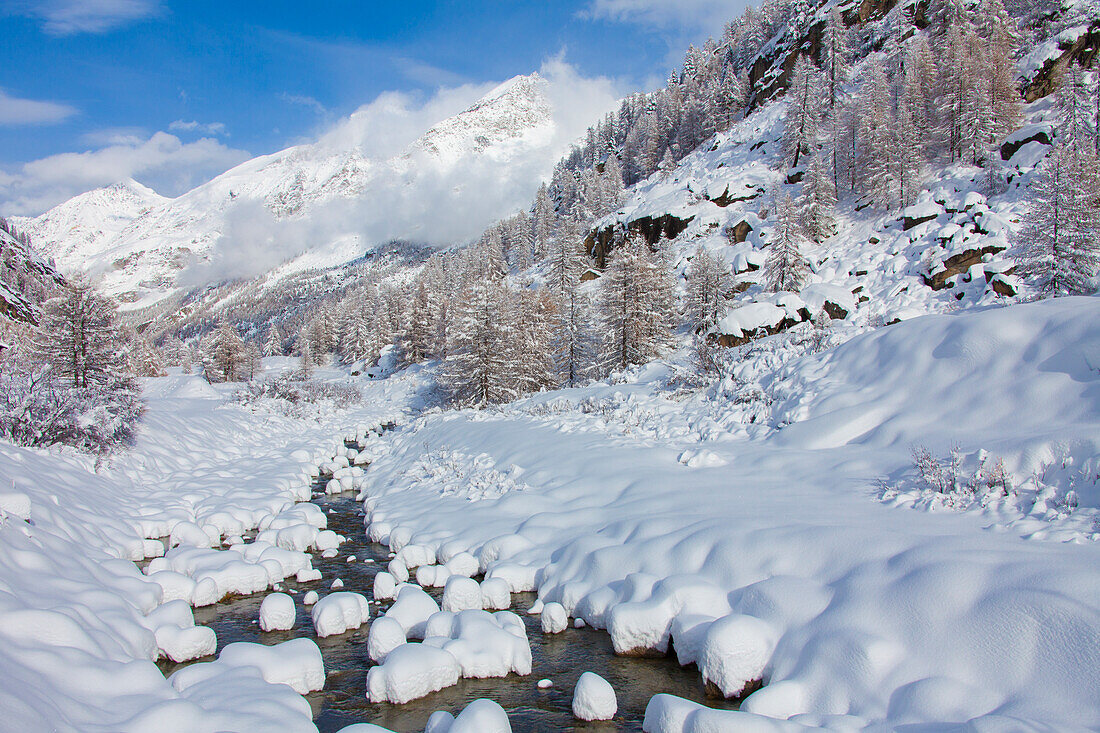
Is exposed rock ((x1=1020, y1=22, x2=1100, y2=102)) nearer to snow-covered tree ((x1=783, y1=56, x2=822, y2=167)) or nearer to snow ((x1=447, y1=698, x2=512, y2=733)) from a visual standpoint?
snow-covered tree ((x1=783, y1=56, x2=822, y2=167))

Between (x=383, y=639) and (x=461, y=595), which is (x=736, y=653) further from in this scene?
(x=383, y=639)

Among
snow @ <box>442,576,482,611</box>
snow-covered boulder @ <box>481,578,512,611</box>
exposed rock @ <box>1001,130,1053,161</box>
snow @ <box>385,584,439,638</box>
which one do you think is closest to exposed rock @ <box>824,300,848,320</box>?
exposed rock @ <box>1001,130,1053,161</box>

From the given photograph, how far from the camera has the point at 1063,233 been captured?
24031 mm

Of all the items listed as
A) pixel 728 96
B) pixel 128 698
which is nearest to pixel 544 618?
pixel 128 698

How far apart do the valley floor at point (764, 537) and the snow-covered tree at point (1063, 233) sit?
1919 cm

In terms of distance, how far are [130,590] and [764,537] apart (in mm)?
8512

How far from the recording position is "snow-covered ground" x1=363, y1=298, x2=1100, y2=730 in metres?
4.27

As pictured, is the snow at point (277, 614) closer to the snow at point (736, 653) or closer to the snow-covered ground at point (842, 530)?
the snow-covered ground at point (842, 530)

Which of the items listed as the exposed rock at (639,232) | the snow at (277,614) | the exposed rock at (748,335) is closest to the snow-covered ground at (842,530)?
the snow at (277,614)

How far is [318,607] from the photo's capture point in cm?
693

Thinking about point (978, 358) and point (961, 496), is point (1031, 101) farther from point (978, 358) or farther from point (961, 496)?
point (961, 496)

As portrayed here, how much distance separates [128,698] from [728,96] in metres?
86.5

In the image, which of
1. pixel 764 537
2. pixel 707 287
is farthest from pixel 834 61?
A: pixel 764 537

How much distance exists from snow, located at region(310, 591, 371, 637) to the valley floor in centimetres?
170
